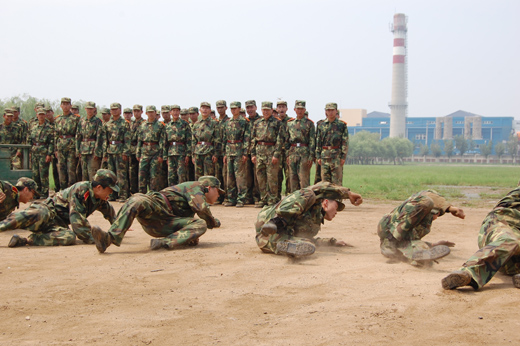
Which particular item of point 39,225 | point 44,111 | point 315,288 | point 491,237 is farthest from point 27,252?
point 44,111

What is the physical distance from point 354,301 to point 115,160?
10.6 m

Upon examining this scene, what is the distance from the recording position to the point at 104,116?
15328 mm

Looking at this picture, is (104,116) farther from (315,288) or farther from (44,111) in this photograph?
(315,288)

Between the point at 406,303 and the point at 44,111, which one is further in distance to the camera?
the point at 44,111

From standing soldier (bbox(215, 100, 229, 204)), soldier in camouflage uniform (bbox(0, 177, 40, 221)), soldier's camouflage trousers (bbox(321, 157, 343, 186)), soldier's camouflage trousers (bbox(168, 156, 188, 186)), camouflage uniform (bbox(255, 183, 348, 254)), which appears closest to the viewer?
camouflage uniform (bbox(255, 183, 348, 254))

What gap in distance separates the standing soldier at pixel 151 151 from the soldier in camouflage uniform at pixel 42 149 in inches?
103

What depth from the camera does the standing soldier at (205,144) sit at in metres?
13.6

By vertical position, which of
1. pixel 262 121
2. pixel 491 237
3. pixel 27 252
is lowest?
pixel 27 252

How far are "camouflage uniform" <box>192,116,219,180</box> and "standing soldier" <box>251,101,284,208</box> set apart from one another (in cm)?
102

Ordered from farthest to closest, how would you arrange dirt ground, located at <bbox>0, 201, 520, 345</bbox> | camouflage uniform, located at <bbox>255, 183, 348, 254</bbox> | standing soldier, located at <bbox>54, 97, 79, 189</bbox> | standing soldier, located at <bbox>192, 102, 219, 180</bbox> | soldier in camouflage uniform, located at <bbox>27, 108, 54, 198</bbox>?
soldier in camouflage uniform, located at <bbox>27, 108, 54, 198</bbox>, standing soldier, located at <bbox>54, 97, 79, 189</bbox>, standing soldier, located at <bbox>192, 102, 219, 180</bbox>, camouflage uniform, located at <bbox>255, 183, 348, 254</bbox>, dirt ground, located at <bbox>0, 201, 520, 345</bbox>

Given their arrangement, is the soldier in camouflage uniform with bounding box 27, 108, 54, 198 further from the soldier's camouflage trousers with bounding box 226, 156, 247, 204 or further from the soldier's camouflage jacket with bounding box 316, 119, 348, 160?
the soldier's camouflage jacket with bounding box 316, 119, 348, 160

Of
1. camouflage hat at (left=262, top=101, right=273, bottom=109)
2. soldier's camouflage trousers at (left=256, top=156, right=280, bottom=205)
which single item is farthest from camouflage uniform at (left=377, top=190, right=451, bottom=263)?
camouflage hat at (left=262, top=101, right=273, bottom=109)

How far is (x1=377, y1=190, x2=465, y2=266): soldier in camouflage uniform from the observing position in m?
6.43

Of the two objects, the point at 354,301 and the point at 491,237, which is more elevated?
the point at 491,237
